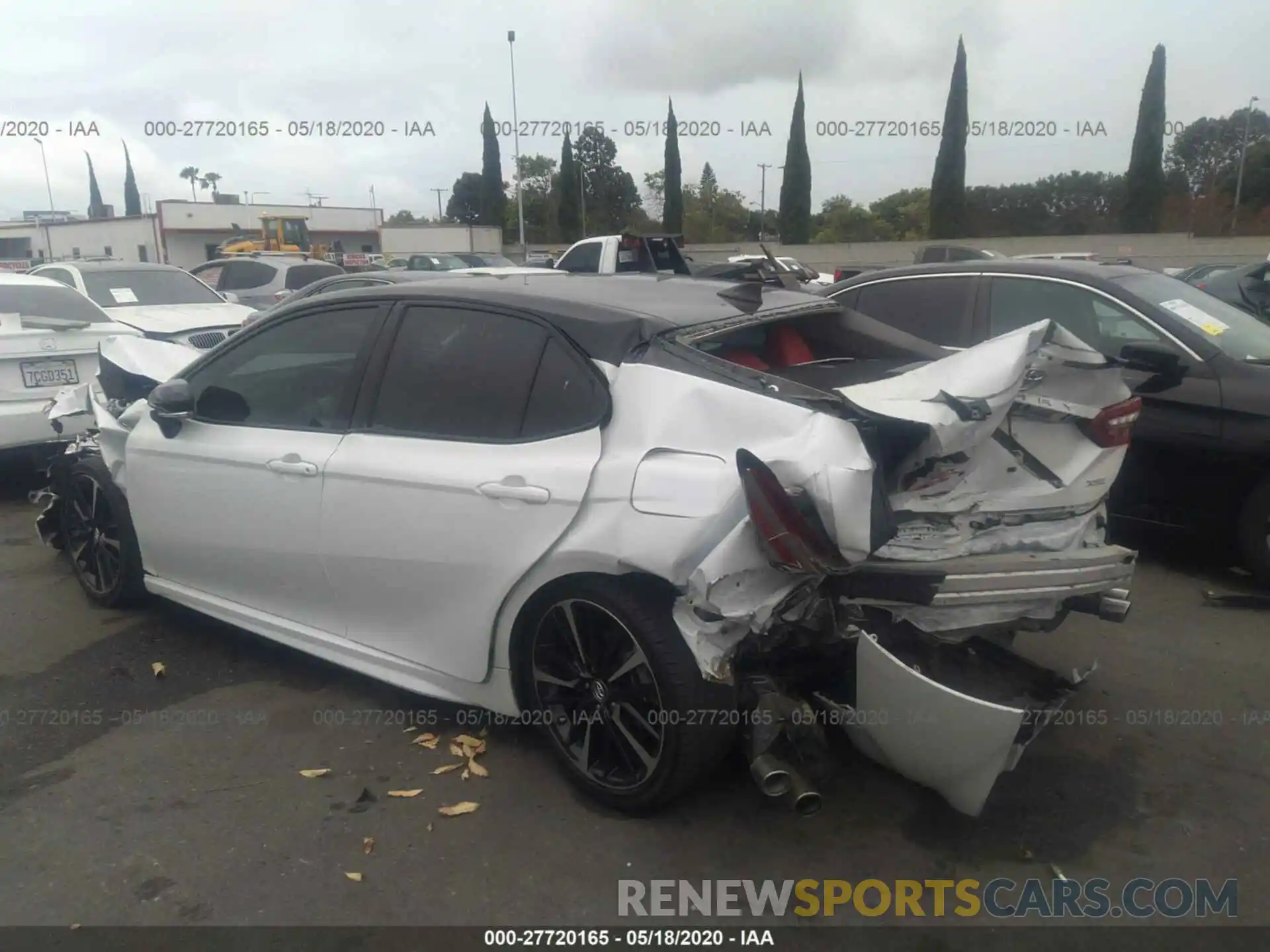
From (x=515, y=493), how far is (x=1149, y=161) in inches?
1478

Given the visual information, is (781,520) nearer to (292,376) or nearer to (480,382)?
(480,382)

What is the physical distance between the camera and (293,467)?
3.65 metres

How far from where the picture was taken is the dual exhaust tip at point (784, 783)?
112 inches

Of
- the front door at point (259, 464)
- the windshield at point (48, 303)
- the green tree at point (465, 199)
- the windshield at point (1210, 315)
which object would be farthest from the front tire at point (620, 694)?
the green tree at point (465, 199)

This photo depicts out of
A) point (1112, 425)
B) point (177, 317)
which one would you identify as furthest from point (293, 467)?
point (177, 317)

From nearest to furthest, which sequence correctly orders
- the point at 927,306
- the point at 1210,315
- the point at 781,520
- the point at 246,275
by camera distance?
the point at 781,520
the point at 1210,315
the point at 927,306
the point at 246,275

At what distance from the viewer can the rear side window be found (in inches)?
124

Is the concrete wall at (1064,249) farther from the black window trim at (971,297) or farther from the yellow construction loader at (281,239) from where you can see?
the black window trim at (971,297)

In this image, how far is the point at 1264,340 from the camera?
536cm

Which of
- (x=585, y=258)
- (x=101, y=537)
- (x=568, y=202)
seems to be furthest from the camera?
(x=568, y=202)

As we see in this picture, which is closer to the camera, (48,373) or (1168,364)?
(1168,364)

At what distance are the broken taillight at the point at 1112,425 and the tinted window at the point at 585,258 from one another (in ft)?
34.2

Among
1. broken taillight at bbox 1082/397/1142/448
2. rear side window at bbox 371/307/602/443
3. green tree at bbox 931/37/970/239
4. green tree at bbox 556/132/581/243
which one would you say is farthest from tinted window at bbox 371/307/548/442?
green tree at bbox 556/132/581/243

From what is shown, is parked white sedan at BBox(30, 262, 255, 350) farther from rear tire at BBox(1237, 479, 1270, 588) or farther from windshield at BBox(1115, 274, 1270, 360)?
rear tire at BBox(1237, 479, 1270, 588)
